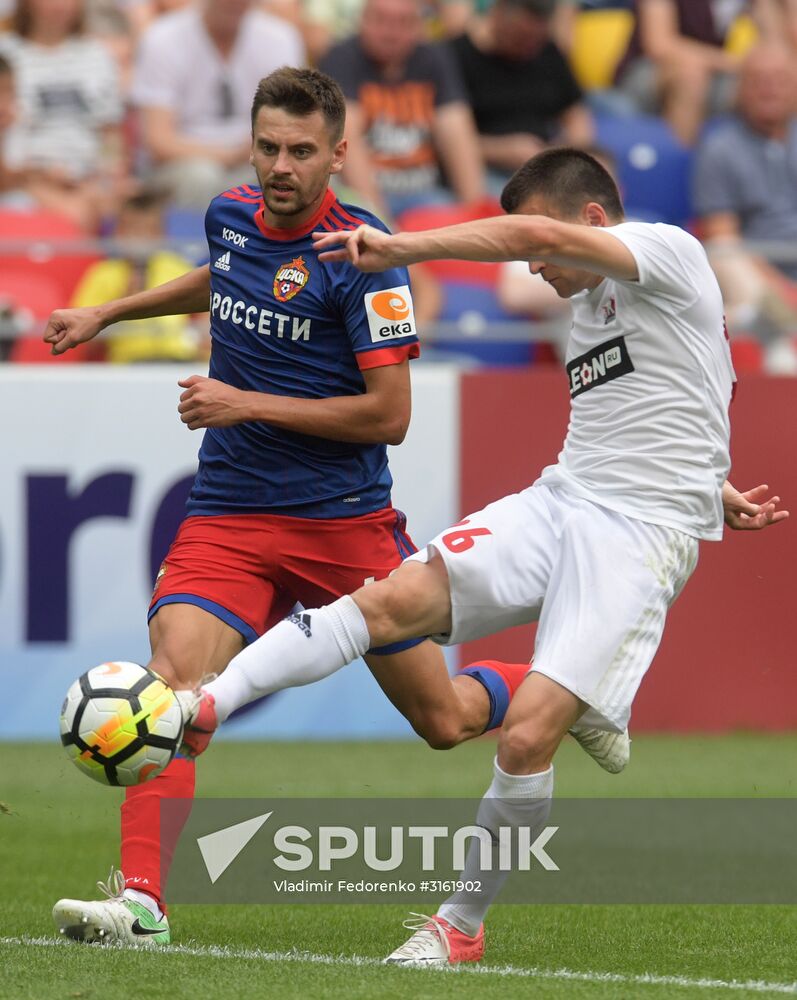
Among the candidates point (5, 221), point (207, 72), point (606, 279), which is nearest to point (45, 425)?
point (5, 221)

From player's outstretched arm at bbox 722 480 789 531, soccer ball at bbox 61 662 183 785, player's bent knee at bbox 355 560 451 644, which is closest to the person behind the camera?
soccer ball at bbox 61 662 183 785

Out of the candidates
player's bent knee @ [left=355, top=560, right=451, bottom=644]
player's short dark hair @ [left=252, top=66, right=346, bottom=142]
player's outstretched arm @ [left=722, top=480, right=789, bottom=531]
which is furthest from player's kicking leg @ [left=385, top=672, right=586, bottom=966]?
player's short dark hair @ [left=252, top=66, right=346, bottom=142]

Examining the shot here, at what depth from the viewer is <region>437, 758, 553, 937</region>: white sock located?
4.95 metres

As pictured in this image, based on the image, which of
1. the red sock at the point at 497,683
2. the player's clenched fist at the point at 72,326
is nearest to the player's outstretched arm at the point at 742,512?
the red sock at the point at 497,683

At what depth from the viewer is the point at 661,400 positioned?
511 cm

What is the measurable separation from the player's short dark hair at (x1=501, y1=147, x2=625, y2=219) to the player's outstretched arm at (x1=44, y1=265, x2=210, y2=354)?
49.7 inches

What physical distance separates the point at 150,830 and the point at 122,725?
84 centimetres

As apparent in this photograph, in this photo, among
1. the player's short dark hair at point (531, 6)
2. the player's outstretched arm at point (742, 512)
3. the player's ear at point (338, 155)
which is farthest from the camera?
the player's short dark hair at point (531, 6)

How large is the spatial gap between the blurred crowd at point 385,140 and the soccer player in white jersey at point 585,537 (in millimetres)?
5176

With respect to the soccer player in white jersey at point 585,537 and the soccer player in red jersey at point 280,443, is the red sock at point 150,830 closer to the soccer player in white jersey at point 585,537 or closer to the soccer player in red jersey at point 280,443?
the soccer player in red jersey at point 280,443

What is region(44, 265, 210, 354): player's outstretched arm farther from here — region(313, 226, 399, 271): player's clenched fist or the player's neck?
region(313, 226, 399, 271): player's clenched fist

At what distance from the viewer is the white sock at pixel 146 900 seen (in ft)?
17.0

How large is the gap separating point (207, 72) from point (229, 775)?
5.42 metres

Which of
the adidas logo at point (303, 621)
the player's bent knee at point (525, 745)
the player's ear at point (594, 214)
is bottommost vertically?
the player's bent knee at point (525, 745)
